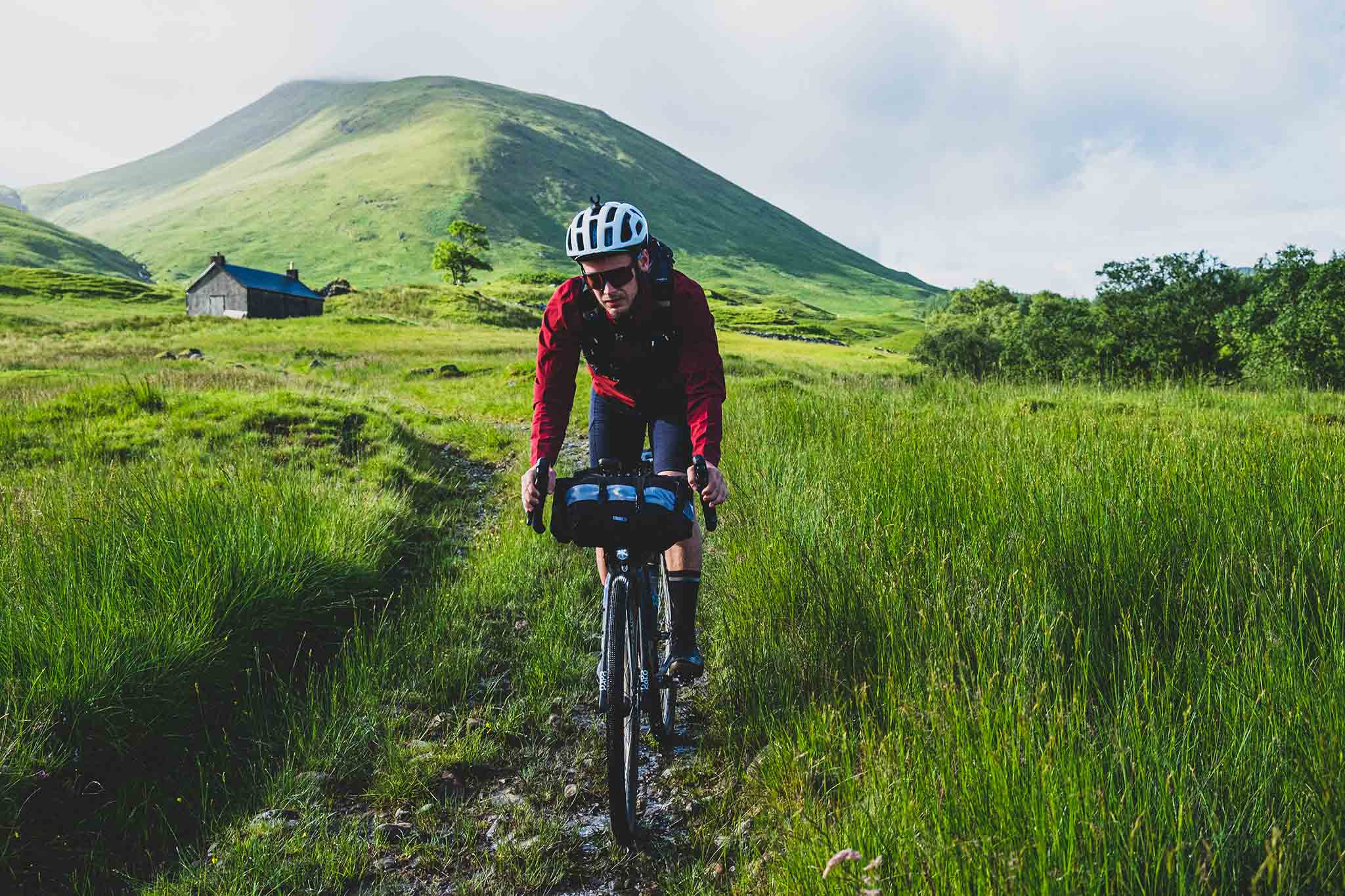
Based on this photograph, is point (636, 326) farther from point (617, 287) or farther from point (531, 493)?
point (531, 493)

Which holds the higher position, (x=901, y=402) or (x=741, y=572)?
(x=901, y=402)

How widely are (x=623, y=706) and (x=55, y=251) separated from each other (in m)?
Answer: 222

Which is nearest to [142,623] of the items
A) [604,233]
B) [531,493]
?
[531,493]

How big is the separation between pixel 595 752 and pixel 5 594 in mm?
3280

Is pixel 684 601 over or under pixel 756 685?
over

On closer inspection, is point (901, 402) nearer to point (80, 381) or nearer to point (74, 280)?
point (80, 381)

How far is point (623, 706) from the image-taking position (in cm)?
291

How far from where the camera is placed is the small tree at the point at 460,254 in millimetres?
116625

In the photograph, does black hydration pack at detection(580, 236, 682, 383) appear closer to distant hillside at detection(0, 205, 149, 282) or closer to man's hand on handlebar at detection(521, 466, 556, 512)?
man's hand on handlebar at detection(521, 466, 556, 512)

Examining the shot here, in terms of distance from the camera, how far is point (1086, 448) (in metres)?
5.31

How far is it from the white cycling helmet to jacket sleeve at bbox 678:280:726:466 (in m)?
0.47

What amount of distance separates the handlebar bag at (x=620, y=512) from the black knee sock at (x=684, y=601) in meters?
0.87

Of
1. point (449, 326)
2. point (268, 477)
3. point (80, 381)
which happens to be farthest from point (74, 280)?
point (268, 477)

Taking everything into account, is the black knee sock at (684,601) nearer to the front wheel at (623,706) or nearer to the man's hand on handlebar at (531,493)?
the front wheel at (623,706)
